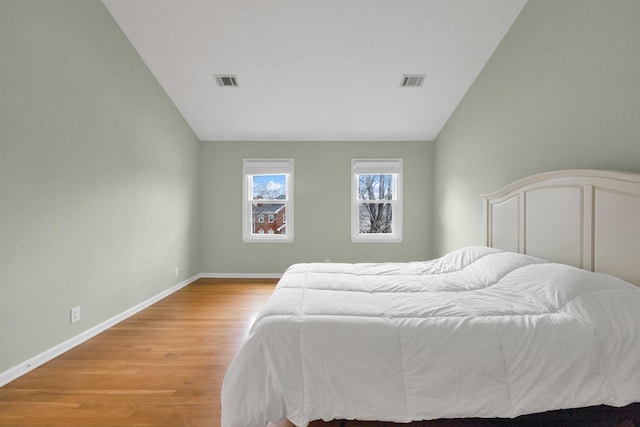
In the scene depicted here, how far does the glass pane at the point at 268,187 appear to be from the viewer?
15.7 feet

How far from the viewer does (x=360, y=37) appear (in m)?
2.90

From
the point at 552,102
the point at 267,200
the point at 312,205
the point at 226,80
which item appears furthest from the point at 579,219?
the point at 267,200

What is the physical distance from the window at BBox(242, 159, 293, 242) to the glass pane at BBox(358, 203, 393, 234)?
119cm

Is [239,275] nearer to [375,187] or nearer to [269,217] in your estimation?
[269,217]

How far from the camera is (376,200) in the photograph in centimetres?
476

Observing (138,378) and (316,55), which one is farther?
(316,55)

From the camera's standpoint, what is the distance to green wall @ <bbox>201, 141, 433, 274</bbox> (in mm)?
4691

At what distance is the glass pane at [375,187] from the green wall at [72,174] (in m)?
2.98

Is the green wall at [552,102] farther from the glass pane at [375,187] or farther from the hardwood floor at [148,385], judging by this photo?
the hardwood floor at [148,385]

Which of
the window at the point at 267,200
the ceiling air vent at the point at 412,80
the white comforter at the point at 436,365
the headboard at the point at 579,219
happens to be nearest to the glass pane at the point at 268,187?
the window at the point at 267,200

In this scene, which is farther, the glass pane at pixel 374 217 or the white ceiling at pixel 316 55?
the glass pane at pixel 374 217

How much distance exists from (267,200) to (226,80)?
1919 mm

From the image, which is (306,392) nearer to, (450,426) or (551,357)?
(450,426)

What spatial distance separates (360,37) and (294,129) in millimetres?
1808
